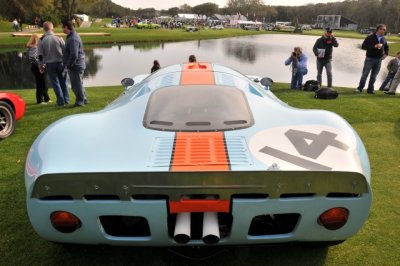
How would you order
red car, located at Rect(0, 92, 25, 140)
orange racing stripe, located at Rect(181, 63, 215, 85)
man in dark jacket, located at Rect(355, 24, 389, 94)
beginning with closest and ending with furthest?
orange racing stripe, located at Rect(181, 63, 215, 85) < red car, located at Rect(0, 92, 25, 140) < man in dark jacket, located at Rect(355, 24, 389, 94)

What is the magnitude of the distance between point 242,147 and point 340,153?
61 cm

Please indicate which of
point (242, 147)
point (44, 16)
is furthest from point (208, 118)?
point (44, 16)

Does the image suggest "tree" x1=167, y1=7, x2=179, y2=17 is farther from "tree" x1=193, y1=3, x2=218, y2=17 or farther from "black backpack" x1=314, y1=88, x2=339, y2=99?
"black backpack" x1=314, y1=88, x2=339, y2=99

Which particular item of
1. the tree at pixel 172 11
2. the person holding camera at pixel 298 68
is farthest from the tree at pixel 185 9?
the person holding camera at pixel 298 68

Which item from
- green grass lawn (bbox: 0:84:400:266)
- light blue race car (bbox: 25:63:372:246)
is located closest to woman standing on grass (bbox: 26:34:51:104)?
green grass lawn (bbox: 0:84:400:266)

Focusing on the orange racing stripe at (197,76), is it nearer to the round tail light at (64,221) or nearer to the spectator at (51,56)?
the round tail light at (64,221)

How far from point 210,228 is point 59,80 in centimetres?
611

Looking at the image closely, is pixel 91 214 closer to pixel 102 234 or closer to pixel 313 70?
pixel 102 234

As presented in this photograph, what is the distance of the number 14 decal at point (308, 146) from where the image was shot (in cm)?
203

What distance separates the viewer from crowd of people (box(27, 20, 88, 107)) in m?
6.44

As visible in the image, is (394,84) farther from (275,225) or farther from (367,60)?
(275,225)

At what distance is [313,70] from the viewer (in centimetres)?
1578

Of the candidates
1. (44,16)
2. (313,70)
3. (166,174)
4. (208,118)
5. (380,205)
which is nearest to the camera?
(166,174)

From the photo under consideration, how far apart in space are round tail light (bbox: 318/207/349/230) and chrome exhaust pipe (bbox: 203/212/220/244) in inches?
24.6
